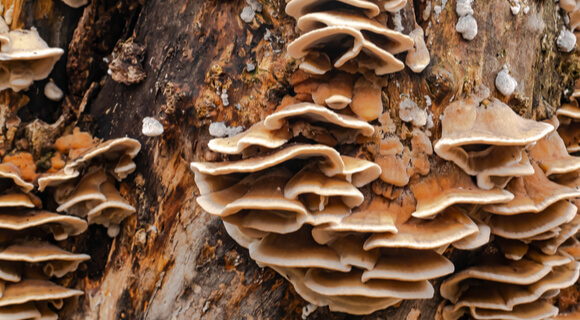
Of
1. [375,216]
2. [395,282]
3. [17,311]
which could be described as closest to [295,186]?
[375,216]

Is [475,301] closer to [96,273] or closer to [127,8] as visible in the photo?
[96,273]

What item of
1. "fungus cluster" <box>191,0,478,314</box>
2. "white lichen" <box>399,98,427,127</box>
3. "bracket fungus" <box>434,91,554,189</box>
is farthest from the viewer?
"white lichen" <box>399,98,427,127</box>

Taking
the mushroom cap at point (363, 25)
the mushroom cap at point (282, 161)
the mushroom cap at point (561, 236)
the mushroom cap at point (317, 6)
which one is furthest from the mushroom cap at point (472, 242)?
the mushroom cap at point (317, 6)

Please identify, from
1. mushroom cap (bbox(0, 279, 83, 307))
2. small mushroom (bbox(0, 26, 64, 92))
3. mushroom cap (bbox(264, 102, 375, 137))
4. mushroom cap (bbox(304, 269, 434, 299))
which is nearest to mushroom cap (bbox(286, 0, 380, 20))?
mushroom cap (bbox(264, 102, 375, 137))

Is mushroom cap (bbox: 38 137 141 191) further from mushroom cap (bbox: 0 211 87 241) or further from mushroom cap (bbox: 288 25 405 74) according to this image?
mushroom cap (bbox: 288 25 405 74)

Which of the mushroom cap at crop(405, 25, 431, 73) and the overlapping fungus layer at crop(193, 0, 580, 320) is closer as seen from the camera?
the overlapping fungus layer at crop(193, 0, 580, 320)

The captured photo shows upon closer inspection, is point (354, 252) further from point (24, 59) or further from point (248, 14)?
point (24, 59)

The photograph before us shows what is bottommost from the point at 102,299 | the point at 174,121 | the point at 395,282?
the point at 102,299
